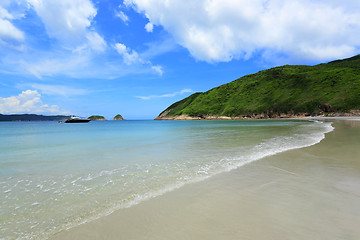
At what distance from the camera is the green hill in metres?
103

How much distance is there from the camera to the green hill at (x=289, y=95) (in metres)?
103

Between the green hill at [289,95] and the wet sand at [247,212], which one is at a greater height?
the green hill at [289,95]

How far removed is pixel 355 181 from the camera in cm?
601

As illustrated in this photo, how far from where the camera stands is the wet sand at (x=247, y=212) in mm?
3371

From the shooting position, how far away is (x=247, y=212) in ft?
13.5

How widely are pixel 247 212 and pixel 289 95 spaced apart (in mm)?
149514

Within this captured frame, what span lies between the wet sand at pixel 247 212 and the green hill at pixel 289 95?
119214mm

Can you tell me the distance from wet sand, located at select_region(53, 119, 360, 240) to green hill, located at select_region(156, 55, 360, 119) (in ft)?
391

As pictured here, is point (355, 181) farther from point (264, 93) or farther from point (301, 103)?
point (264, 93)

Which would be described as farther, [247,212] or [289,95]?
[289,95]

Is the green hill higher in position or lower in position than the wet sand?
higher

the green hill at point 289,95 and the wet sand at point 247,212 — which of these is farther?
the green hill at point 289,95

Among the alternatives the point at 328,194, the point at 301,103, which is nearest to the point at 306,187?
the point at 328,194

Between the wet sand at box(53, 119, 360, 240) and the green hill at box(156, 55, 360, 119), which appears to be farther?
the green hill at box(156, 55, 360, 119)
